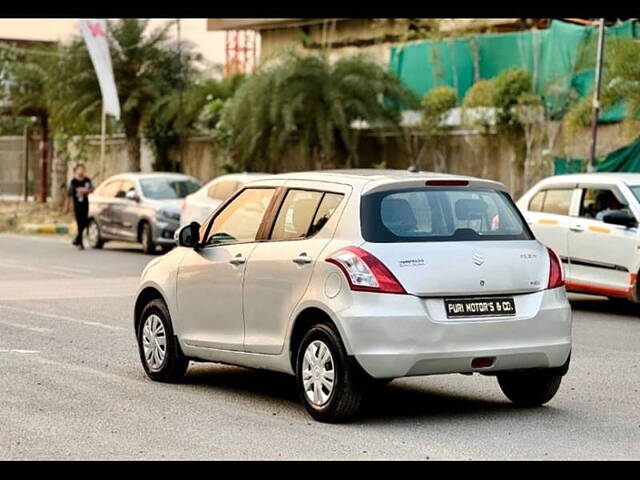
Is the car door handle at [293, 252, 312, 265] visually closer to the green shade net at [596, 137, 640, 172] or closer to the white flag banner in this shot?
the green shade net at [596, 137, 640, 172]

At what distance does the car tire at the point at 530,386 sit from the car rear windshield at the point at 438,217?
3.20ft

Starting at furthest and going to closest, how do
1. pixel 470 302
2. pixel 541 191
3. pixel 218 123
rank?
pixel 218 123, pixel 541 191, pixel 470 302

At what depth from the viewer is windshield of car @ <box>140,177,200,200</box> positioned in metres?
28.7

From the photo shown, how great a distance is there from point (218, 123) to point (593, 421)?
95.5 ft

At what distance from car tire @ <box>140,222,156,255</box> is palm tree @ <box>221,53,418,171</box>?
5069 mm

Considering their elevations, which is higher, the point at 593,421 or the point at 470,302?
the point at 470,302

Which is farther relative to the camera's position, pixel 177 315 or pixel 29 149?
pixel 29 149

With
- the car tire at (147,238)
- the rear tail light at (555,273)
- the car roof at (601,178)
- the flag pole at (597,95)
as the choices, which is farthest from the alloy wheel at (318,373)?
the car tire at (147,238)

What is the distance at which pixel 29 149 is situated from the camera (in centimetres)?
4856

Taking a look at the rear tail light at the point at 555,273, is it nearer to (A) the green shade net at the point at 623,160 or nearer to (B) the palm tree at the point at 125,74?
(A) the green shade net at the point at 623,160

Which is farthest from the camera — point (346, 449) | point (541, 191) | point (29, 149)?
point (29, 149)

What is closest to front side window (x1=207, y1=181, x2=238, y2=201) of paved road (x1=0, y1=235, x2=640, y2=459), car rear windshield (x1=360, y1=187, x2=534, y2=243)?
paved road (x1=0, y1=235, x2=640, y2=459)

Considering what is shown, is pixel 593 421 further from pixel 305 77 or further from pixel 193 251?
pixel 305 77

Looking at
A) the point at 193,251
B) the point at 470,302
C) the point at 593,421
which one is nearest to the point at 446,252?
the point at 470,302
